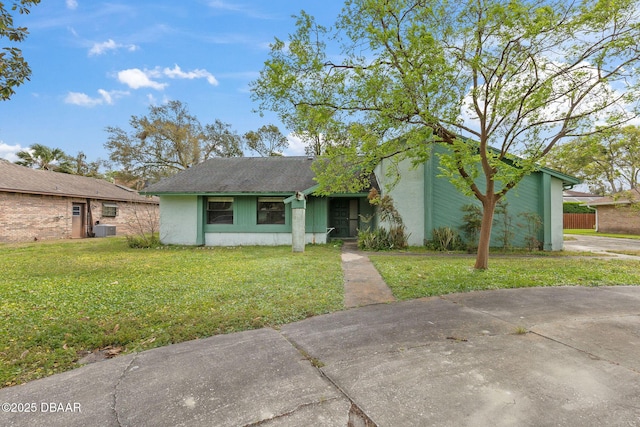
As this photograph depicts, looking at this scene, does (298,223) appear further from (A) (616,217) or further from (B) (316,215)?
(A) (616,217)

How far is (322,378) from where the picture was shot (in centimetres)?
262

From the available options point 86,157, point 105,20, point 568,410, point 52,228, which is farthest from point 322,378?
point 86,157

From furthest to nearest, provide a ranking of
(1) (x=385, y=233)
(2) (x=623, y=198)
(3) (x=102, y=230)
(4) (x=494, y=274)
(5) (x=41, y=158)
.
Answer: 1. (5) (x=41, y=158)
2. (2) (x=623, y=198)
3. (3) (x=102, y=230)
4. (1) (x=385, y=233)
5. (4) (x=494, y=274)

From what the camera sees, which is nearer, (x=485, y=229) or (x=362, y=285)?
(x=362, y=285)

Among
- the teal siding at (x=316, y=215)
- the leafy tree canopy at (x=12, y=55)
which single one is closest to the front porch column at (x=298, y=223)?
the teal siding at (x=316, y=215)

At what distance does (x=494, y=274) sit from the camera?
6.87m

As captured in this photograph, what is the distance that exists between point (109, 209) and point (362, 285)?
1996 cm

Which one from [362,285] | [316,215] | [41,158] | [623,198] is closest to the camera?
[362,285]

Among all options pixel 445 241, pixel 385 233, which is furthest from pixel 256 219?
pixel 445 241

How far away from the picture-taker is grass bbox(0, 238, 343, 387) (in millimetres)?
3428

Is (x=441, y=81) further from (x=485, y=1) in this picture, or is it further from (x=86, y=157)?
(x=86, y=157)

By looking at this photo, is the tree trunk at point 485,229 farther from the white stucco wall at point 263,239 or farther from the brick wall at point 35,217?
Result: the brick wall at point 35,217

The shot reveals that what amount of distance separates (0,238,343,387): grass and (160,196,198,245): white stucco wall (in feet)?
14.8

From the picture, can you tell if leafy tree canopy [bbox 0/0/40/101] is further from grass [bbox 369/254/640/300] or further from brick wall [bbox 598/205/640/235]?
brick wall [bbox 598/205/640/235]
